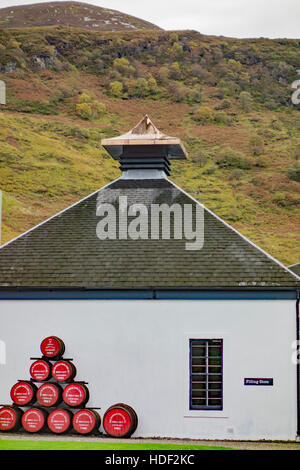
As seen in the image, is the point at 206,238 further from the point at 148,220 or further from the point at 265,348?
the point at 265,348

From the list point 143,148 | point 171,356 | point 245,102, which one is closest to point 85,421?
point 171,356

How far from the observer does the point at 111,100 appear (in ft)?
237

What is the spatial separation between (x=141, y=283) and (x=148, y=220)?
95.9 inches

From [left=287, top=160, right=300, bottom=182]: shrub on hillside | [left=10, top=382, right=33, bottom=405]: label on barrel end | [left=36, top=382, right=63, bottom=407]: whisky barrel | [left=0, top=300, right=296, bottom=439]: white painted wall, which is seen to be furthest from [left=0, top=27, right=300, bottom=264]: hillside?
[left=36, top=382, right=63, bottom=407]: whisky barrel

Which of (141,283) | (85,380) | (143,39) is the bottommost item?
(85,380)

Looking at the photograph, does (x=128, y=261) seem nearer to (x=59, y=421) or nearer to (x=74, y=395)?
(x=74, y=395)

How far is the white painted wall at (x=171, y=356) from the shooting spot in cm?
1331

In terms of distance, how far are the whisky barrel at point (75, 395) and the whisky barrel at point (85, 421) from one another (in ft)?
0.60

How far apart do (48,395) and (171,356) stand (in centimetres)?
262

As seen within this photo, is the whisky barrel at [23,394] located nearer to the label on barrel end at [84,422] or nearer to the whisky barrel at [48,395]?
the whisky barrel at [48,395]

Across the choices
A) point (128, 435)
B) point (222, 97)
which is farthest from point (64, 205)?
point (128, 435)

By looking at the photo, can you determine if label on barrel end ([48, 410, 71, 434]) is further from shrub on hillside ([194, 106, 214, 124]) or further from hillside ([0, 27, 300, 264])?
shrub on hillside ([194, 106, 214, 124])

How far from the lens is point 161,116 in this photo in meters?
69.6

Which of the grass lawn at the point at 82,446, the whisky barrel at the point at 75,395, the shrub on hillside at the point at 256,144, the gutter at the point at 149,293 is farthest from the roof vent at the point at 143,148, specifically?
the shrub on hillside at the point at 256,144
